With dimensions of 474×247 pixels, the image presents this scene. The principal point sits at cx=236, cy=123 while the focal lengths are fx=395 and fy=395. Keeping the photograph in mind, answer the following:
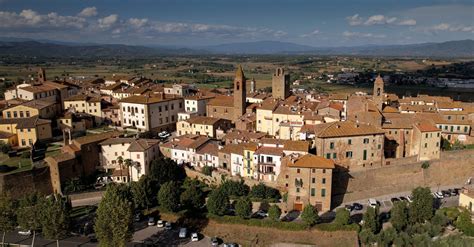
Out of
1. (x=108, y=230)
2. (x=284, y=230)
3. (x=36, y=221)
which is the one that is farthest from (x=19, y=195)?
(x=284, y=230)

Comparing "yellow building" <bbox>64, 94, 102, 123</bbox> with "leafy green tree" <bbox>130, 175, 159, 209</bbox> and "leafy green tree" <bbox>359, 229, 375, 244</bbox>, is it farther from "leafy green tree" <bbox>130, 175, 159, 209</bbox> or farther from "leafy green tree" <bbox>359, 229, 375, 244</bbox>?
"leafy green tree" <bbox>359, 229, 375, 244</bbox>

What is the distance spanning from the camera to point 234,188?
4809cm

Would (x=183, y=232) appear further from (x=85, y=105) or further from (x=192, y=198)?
(x=85, y=105)

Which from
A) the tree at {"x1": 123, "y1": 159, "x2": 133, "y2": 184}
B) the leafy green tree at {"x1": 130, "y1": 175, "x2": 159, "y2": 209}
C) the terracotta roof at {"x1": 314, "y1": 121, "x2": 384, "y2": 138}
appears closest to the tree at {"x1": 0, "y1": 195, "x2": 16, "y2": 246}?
the leafy green tree at {"x1": 130, "y1": 175, "x2": 159, "y2": 209}

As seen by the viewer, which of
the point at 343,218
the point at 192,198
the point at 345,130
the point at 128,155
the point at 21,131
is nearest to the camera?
the point at 343,218

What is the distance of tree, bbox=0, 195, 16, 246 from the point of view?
3966cm

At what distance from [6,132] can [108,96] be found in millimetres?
31525

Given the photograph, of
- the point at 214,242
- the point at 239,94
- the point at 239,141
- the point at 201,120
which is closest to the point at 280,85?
the point at 239,94

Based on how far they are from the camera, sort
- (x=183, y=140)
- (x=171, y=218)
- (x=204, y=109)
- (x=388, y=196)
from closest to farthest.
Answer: (x=171, y=218) < (x=388, y=196) < (x=183, y=140) < (x=204, y=109)

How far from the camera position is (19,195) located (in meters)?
49.4

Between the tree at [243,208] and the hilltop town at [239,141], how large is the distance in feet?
15.6

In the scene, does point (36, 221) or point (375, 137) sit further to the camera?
point (375, 137)

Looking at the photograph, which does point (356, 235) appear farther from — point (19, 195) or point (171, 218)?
point (19, 195)

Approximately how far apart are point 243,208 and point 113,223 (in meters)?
13.7
